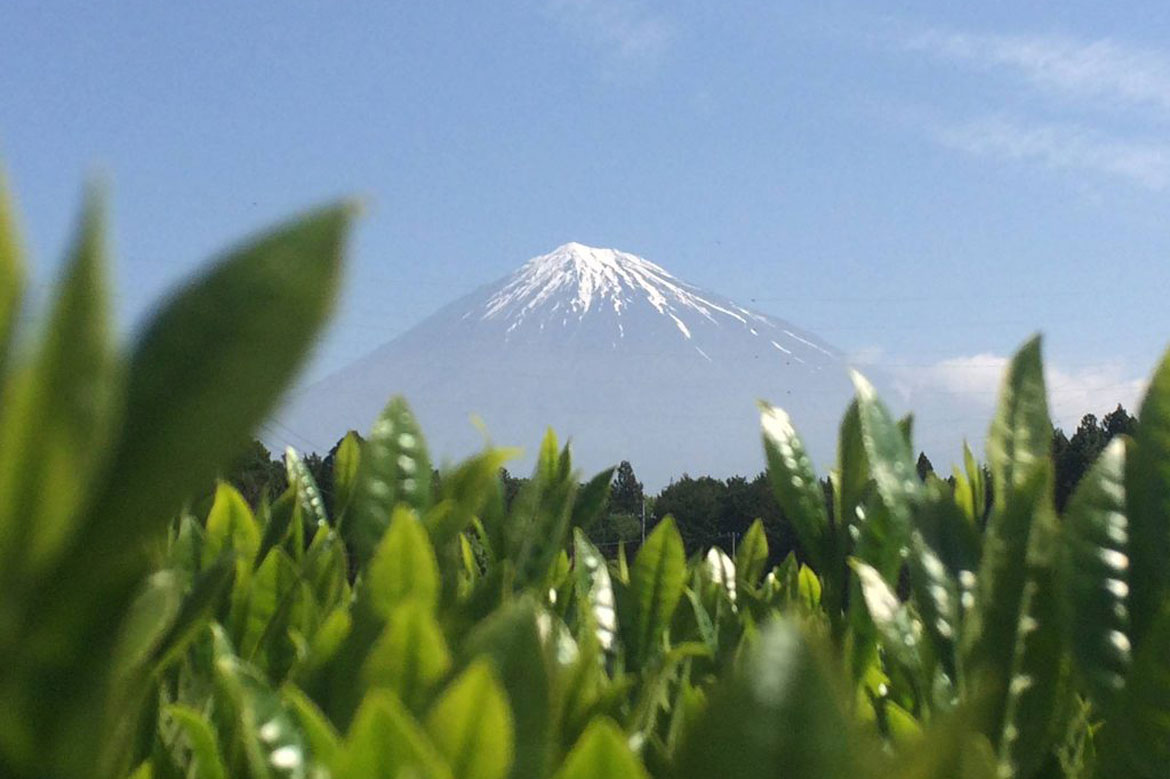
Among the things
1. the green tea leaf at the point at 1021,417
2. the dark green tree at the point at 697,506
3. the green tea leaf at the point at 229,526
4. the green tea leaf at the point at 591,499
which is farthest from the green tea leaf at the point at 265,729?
the dark green tree at the point at 697,506

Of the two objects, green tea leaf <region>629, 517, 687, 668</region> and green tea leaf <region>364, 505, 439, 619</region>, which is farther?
green tea leaf <region>629, 517, 687, 668</region>

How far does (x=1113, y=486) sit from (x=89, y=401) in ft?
2.81

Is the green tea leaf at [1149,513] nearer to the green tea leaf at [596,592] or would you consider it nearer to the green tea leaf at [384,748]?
the green tea leaf at [384,748]

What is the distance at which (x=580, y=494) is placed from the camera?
8.29 ft

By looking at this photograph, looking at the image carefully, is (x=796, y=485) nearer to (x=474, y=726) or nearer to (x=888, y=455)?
(x=888, y=455)

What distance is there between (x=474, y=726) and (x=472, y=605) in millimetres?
539

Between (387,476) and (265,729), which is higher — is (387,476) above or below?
above

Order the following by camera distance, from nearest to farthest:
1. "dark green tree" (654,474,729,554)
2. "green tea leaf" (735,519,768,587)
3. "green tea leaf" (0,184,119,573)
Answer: "green tea leaf" (0,184,119,573)
"green tea leaf" (735,519,768,587)
"dark green tree" (654,474,729,554)

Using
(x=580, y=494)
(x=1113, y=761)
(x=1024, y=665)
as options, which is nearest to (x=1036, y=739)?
(x=1024, y=665)

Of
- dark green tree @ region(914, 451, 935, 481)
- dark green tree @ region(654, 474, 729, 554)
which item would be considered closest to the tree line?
dark green tree @ region(654, 474, 729, 554)

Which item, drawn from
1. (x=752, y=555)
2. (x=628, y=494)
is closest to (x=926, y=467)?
(x=752, y=555)

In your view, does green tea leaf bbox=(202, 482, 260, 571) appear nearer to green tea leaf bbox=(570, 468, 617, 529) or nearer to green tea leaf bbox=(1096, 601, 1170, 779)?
green tea leaf bbox=(570, 468, 617, 529)

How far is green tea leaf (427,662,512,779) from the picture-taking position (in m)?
0.65

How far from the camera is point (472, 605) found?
1.18 m
